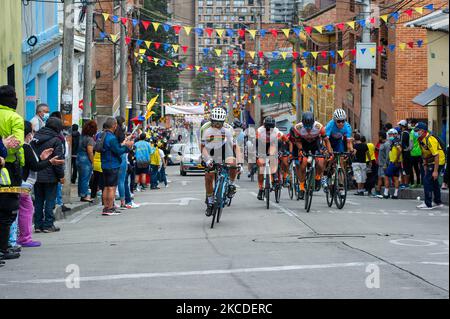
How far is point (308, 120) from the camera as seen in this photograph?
1784 centimetres

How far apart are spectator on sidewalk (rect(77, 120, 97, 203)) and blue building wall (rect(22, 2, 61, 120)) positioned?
269 inches

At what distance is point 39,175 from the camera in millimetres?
14766

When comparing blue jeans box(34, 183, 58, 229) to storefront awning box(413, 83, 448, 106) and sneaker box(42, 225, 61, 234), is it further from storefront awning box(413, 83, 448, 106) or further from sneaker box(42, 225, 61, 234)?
storefront awning box(413, 83, 448, 106)

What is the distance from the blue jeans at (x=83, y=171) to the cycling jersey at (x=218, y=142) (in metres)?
5.68

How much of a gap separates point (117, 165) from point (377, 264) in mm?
8826

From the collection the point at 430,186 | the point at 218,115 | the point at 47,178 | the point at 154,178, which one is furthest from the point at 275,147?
the point at 154,178

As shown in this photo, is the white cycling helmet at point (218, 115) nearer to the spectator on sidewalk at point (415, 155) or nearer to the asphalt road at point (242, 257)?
the asphalt road at point (242, 257)

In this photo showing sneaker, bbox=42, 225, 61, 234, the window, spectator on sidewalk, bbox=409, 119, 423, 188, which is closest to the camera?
sneaker, bbox=42, 225, 61, 234

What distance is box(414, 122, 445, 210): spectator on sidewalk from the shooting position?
1867 cm

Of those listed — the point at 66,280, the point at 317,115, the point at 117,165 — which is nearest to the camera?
the point at 66,280

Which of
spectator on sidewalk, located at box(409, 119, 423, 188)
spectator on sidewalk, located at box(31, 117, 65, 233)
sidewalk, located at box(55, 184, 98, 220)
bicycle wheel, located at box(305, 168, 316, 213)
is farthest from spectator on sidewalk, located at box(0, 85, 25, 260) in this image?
spectator on sidewalk, located at box(409, 119, 423, 188)

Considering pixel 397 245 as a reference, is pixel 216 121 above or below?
above
